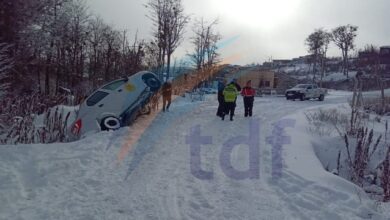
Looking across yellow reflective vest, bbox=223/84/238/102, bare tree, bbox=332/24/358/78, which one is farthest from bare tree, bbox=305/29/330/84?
yellow reflective vest, bbox=223/84/238/102

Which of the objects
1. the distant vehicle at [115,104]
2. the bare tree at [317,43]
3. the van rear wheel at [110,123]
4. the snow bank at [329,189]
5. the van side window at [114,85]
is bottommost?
the snow bank at [329,189]

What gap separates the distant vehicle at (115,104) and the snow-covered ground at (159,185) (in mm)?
2028

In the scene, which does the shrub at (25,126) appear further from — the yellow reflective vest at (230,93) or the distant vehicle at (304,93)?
the distant vehicle at (304,93)

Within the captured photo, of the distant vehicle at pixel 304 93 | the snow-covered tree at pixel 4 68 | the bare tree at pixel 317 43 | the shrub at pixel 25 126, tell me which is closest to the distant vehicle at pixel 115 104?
the shrub at pixel 25 126

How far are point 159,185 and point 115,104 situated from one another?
641 centimetres

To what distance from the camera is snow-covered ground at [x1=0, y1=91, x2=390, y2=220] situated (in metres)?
5.57

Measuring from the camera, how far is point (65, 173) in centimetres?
696

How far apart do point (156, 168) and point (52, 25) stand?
81.4ft

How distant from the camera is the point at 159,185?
6715 millimetres

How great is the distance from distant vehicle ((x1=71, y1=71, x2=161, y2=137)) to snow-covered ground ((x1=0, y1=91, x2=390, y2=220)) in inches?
79.8

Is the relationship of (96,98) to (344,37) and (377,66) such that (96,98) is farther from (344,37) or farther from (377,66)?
(344,37)

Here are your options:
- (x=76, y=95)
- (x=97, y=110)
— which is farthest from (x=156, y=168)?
(x=76, y=95)

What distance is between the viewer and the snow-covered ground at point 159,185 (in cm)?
557

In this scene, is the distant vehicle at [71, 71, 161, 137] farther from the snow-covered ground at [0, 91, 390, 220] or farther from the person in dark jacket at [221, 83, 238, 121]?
the person in dark jacket at [221, 83, 238, 121]
